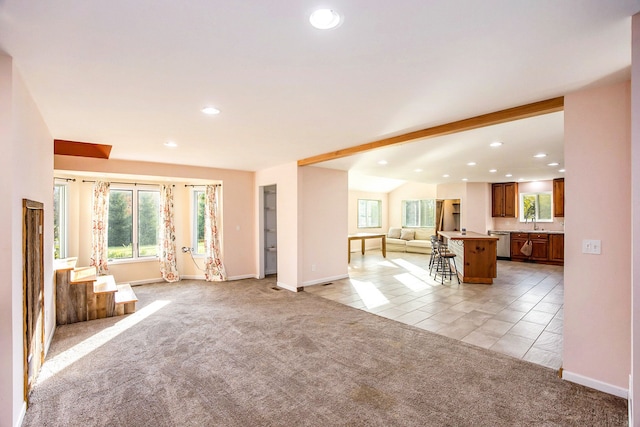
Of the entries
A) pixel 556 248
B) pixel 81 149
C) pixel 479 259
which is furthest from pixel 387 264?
pixel 81 149

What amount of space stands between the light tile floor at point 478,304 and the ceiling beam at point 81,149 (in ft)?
13.1

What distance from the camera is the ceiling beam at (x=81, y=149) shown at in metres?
Answer: 4.25

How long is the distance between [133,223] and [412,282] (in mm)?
5782

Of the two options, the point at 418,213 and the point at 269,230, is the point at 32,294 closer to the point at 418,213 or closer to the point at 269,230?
the point at 269,230

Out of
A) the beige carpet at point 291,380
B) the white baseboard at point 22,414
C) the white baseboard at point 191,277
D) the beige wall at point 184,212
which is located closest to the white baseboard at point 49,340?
the beige carpet at point 291,380

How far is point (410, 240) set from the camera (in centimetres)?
1122

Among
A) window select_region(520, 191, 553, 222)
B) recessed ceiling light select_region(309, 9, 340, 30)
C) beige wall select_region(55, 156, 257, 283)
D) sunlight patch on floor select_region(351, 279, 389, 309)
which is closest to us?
recessed ceiling light select_region(309, 9, 340, 30)

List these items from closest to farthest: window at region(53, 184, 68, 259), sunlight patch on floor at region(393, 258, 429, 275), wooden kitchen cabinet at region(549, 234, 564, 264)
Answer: window at region(53, 184, 68, 259) → sunlight patch on floor at region(393, 258, 429, 275) → wooden kitchen cabinet at region(549, 234, 564, 264)

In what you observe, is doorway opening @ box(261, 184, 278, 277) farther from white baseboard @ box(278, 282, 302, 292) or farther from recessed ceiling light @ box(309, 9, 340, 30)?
recessed ceiling light @ box(309, 9, 340, 30)

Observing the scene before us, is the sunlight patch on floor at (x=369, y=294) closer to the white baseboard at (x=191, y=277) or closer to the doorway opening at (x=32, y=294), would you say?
the white baseboard at (x=191, y=277)

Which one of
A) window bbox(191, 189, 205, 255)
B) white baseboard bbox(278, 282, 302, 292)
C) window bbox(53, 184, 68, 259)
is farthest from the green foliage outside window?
window bbox(53, 184, 68, 259)

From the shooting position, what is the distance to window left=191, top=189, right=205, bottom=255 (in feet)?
21.4

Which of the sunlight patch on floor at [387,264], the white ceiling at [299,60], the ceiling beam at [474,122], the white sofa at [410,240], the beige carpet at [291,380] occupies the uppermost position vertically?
the white ceiling at [299,60]

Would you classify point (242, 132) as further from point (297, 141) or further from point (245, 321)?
point (245, 321)
